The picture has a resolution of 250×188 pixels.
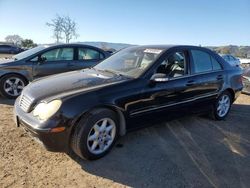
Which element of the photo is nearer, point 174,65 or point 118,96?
point 118,96

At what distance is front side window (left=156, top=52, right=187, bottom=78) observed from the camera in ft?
15.5

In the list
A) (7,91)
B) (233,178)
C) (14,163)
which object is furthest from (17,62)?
(233,178)

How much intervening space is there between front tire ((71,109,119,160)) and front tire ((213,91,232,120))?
2.71 metres

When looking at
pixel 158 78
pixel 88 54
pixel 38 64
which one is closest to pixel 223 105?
pixel 158 78

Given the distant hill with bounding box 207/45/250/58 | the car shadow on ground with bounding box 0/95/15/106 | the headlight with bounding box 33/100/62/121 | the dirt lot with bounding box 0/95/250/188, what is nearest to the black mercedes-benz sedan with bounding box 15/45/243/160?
the headlight with bounding box 33/100/62/121

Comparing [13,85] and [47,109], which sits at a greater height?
[47,109]

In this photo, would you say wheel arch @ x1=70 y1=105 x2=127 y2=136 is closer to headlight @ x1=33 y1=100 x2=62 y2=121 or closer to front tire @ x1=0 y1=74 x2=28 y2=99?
headlight @ x1=33 y1=100 x2=62 y2=121

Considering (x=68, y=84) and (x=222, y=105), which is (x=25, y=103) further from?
(x=222, y=105)

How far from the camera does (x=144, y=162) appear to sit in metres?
3.91

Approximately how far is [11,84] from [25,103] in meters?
3.76

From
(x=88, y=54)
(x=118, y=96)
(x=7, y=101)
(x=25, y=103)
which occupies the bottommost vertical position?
(x=7, y=101)

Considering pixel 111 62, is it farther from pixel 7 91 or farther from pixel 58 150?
pixel 7 91

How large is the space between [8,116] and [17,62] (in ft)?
7.20

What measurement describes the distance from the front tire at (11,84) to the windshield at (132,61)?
3.12 meters
